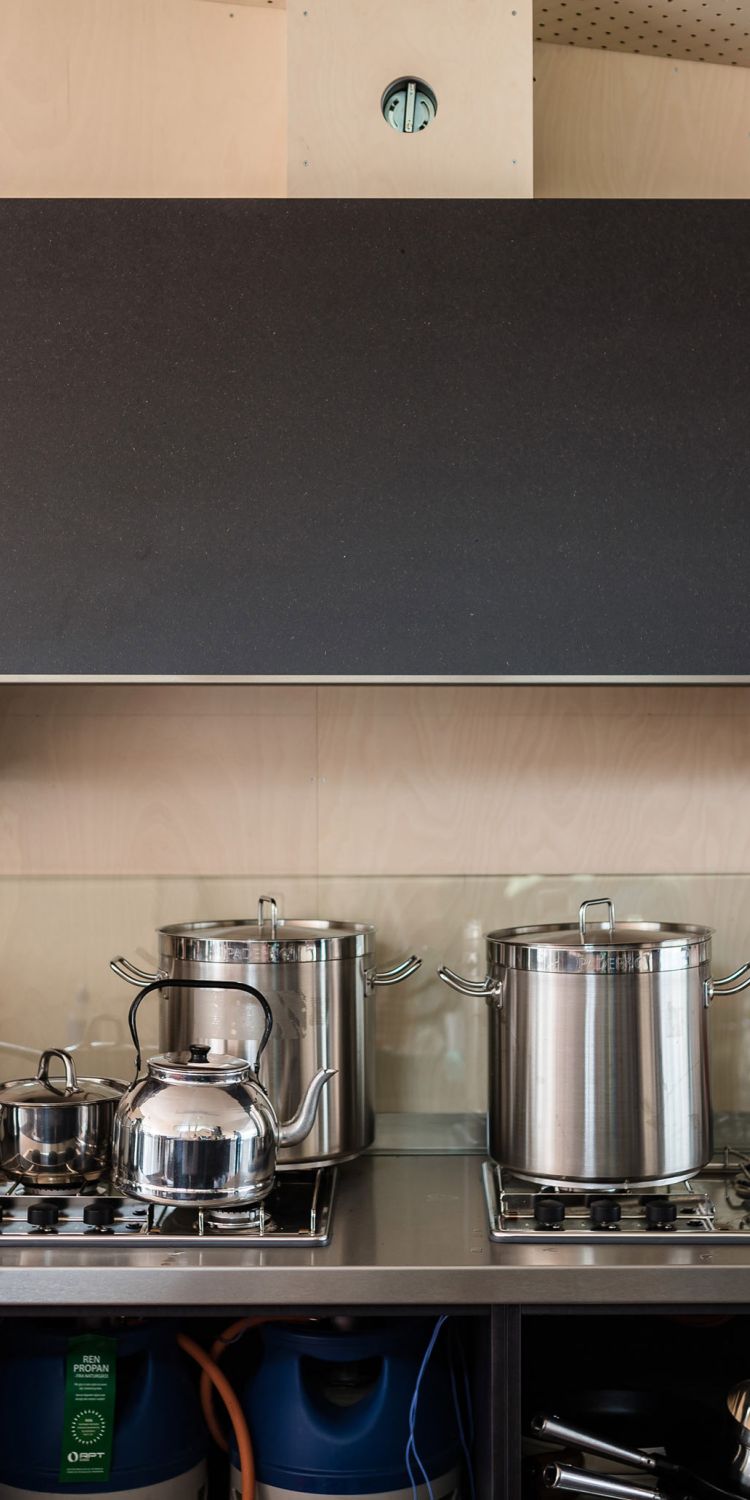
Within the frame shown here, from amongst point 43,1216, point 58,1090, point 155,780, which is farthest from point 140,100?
point 43,1216

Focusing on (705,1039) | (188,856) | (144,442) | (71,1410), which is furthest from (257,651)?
(71,1410)

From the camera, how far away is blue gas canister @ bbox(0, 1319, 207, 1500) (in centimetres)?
142

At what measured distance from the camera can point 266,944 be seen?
1.51m

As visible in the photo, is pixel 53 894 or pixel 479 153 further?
pixel 53 894

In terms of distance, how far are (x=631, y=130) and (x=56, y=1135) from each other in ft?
5.28

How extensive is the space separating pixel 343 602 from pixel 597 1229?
0.76m

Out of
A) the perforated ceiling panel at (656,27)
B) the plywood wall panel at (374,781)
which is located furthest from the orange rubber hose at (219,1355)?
the perforated ceiling panel at (656,27)

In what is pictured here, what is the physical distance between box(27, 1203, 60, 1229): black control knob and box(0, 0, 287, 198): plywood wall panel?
4.53 ft

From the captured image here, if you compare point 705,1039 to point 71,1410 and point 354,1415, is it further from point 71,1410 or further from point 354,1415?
point 71,1410

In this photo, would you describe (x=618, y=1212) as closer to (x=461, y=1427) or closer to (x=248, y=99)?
(x=461, y=1427)

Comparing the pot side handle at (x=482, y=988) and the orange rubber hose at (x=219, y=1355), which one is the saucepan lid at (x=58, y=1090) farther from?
the pot side handle at (x=482, y=988)

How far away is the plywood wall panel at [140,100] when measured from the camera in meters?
1.86

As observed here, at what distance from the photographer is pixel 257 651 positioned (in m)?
1.51

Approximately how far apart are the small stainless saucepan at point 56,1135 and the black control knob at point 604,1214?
1.86 feet
